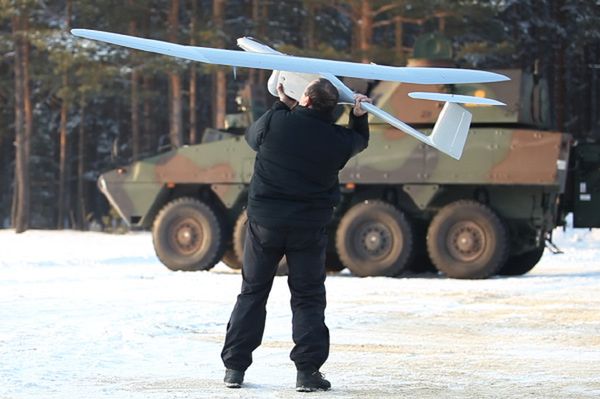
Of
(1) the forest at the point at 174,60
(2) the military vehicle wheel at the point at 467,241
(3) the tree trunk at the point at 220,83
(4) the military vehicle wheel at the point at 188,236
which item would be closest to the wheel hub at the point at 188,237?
(4) the military vehicle wheel at the point at 188,236

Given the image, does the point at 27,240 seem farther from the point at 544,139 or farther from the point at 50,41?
the point at 544,139

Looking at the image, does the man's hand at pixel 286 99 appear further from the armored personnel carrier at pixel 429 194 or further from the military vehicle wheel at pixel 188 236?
the military vehicle wheel at pixel 188 236

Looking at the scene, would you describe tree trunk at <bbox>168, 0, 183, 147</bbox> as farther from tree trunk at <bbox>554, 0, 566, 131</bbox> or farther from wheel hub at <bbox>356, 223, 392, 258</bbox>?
wheel hub at <bbox>356, 223, 392, 258</bbox>

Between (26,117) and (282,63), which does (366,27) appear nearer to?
(26,117)

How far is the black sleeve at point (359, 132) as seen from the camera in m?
7.46

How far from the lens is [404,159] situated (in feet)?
58.8

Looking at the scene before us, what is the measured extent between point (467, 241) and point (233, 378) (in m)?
10.6

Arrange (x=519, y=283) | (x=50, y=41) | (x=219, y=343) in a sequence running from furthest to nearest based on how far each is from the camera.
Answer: (x=50, y=41) → (x=519, y=283) → (x=219, y=343)

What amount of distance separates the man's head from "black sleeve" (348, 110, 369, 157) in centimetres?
20

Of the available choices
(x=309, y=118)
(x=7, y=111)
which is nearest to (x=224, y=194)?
(x=309, y=118)

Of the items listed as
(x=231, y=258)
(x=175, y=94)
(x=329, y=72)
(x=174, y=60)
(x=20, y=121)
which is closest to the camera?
(x=329, y=72)

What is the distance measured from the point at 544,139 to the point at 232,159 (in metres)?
4.27

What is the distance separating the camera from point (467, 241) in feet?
57.7

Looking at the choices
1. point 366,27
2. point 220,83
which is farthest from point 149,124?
point 366,27
